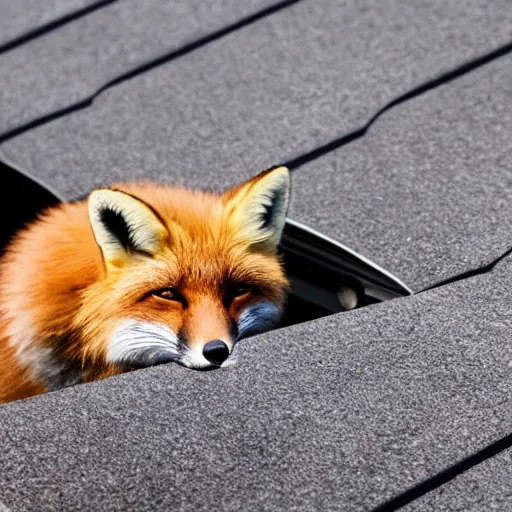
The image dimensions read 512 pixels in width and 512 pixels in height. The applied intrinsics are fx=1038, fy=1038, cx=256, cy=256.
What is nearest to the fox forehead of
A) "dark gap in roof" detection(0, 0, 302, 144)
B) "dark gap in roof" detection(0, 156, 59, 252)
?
"dark gap in roof" detection(0, 156, 59, 252)

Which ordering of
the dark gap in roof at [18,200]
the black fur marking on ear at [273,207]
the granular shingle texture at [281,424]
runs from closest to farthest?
the granular shingle texture at [281,424] < the black fur marking on ear at [273,207] < the dark gap in roof at [18,200]

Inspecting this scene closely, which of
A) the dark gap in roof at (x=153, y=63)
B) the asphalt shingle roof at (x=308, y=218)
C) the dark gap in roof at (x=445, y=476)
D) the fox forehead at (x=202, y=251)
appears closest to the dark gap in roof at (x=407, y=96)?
the asphalt shingle roof at (x=308, y=218)

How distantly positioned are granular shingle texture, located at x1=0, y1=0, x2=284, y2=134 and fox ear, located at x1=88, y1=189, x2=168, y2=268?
106 centimetres

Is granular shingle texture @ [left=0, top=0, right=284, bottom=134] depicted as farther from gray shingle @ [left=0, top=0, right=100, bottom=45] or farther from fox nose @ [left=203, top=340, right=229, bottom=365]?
fox nose @ [left=203, top=340, right=229, bottom=365]

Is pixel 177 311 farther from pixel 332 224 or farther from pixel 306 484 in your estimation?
pixel 332 224

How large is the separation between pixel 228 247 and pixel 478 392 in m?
0.47

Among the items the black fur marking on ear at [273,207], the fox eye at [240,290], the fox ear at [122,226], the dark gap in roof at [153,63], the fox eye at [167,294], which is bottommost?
the dark gap in roof at [153,63]

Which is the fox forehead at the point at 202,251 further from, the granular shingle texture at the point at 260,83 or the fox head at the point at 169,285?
the granular shingle texture at the point at 260,83

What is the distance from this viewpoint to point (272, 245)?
1.78m

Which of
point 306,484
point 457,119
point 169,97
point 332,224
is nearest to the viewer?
point 306,484

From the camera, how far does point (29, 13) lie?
304cm

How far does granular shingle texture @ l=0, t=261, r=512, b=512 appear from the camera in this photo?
1.51m

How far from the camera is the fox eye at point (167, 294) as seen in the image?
1.65 metres

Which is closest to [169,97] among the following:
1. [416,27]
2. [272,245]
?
[416,27]
